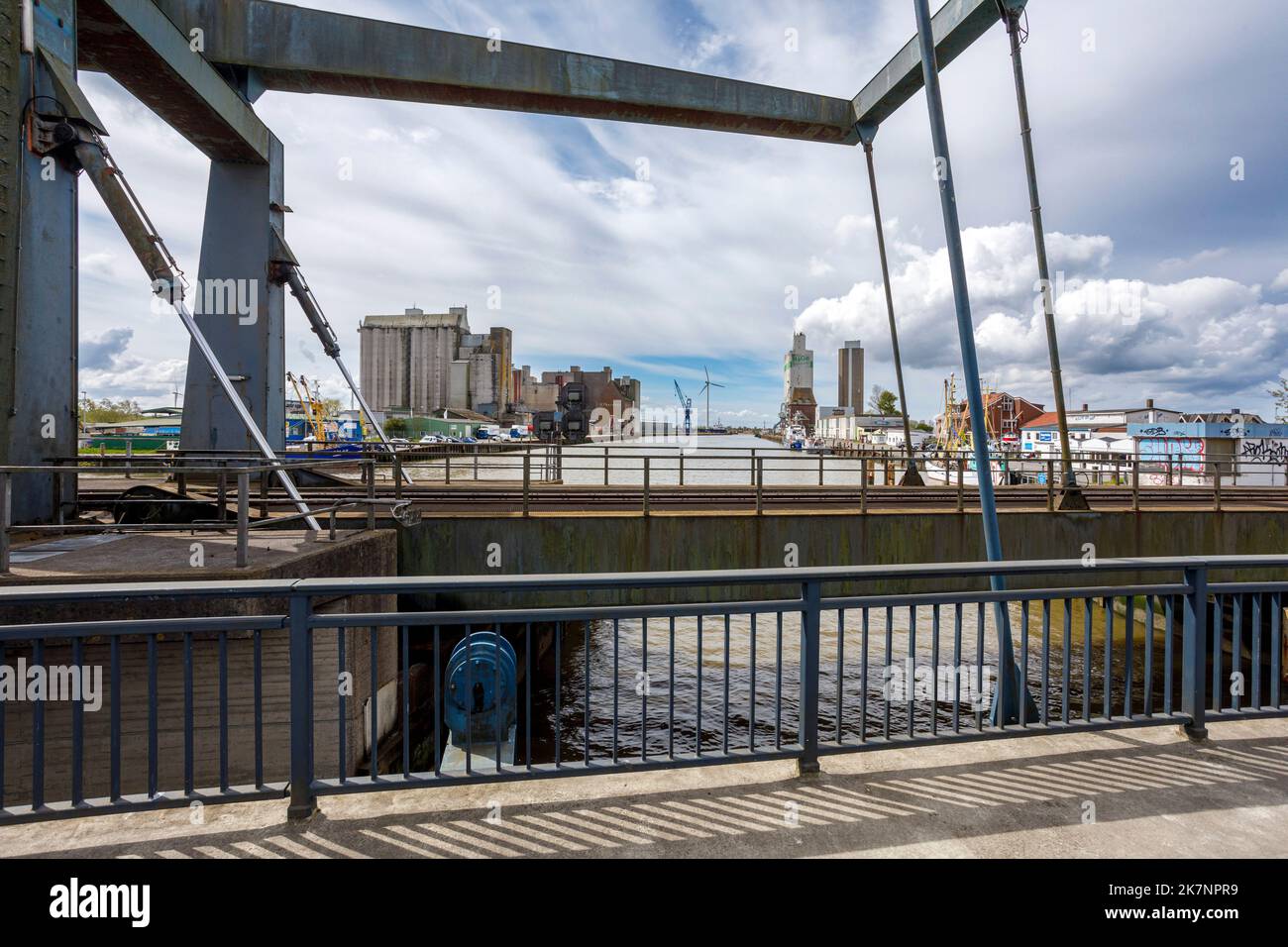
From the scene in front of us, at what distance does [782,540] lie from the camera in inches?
468

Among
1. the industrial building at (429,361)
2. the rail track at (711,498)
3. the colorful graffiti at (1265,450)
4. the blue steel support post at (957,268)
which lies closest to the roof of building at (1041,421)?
the colorful graffiti at (1265,450)

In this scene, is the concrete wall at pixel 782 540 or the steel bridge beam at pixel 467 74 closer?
the concrete wall at pixel 782 540

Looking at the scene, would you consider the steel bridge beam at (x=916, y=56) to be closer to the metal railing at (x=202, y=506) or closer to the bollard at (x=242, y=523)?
the metal railing at (x=202, y=506)

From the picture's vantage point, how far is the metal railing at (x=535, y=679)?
3205 mm

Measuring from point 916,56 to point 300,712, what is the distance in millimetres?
18227

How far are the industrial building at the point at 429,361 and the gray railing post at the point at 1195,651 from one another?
151m

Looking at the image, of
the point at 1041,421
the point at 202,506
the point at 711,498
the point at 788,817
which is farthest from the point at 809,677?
the point at 1041,421

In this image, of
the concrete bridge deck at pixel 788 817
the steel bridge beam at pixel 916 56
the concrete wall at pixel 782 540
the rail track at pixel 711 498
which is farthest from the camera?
the steel bridge beam at pixel 916 56

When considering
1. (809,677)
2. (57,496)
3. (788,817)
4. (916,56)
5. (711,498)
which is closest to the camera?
(788,817)

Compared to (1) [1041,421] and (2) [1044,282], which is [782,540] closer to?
(2) [1044,282]

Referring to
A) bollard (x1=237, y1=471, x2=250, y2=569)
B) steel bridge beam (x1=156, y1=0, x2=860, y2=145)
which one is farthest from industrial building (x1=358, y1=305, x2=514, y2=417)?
bollard (x1=237, y1=471, x2=250, y2=569)

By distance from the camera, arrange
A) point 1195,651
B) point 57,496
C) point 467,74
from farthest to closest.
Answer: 1. point 467,74
2. point 57,496
3. point 1195,651

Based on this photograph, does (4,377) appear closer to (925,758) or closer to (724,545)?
(724,545)
